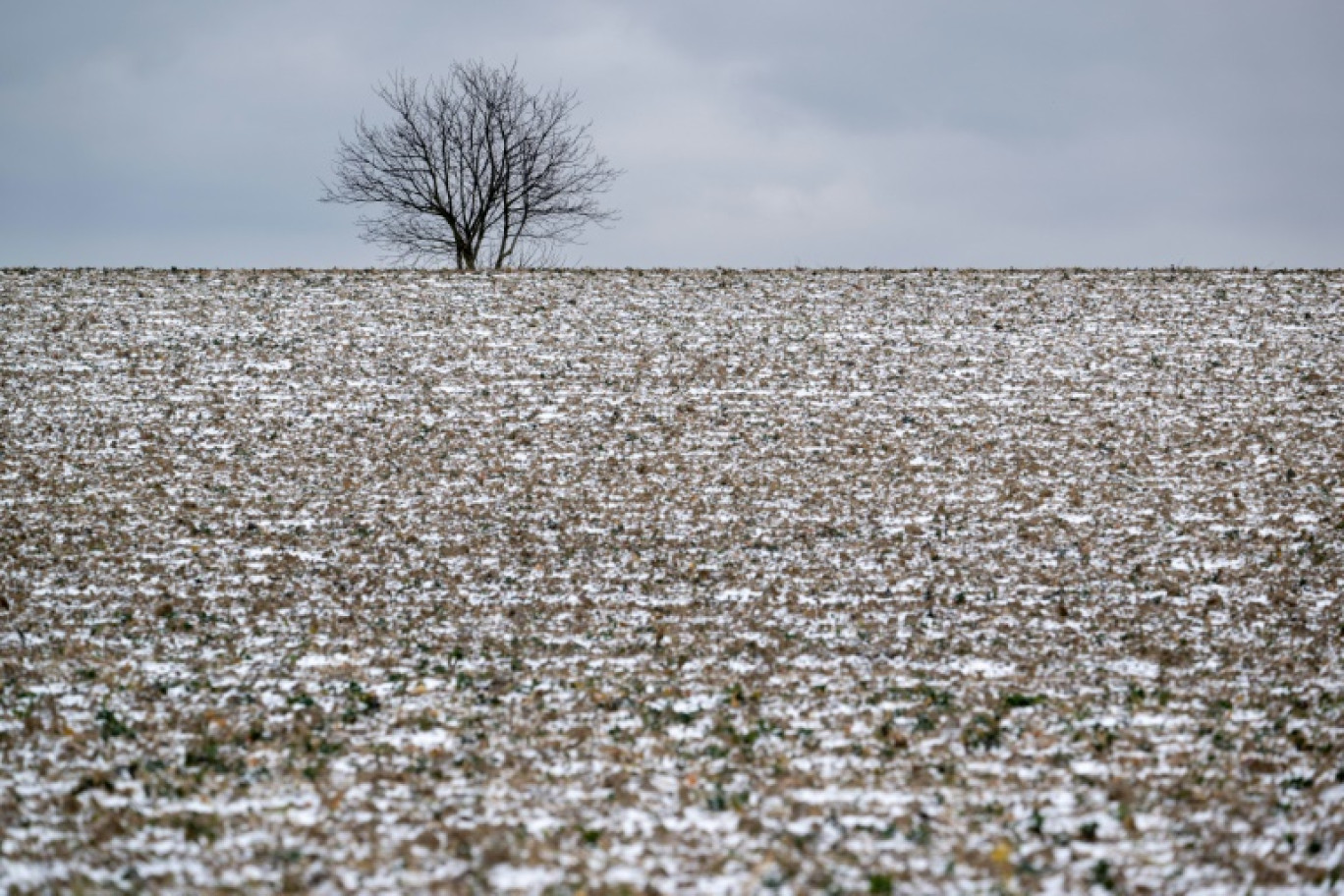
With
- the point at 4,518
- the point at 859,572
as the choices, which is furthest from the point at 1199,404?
the point at 4,518

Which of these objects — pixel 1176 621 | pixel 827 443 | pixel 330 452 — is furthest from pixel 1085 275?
pixel 330 452

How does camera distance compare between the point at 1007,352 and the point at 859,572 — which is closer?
the point at 859,572

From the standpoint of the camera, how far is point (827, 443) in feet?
45.1

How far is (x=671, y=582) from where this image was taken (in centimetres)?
1033

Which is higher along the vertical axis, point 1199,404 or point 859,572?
point 1199,404

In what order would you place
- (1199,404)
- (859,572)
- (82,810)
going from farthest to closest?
(1199,404) → (859,572) → (82,810)

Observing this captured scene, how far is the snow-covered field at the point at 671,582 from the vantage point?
580 centimetres

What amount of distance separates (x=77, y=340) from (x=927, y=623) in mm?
15412

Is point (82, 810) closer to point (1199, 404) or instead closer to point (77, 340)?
point (77, 340)

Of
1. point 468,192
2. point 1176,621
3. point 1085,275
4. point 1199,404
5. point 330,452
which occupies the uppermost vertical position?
point 468,192

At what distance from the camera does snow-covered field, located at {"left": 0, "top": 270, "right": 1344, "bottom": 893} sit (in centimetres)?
580

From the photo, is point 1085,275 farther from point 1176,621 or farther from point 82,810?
point 82,810

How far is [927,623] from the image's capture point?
9.41m

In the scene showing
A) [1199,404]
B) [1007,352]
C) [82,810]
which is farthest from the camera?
[1007,352]
